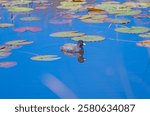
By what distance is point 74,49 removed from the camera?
2170mm

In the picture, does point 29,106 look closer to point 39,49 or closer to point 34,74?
point 34,74

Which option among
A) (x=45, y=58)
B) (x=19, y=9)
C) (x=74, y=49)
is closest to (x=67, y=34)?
(x=74, y=49)

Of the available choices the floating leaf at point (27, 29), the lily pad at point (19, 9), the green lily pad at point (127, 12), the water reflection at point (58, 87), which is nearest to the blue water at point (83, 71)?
the water reflection at point (58, 87)

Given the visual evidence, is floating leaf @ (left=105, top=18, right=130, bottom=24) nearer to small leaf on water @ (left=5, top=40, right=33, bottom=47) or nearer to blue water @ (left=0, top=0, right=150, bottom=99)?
blue water @ (left=0, top=0, right=150, bottom=99)

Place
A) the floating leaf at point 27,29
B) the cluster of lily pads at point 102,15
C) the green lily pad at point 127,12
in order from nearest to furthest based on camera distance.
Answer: the cluster of lily pads at point 102,15 < the floating leaf at point 27,29 < the green lily pad at point 127,12

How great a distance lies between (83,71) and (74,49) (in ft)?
0.97

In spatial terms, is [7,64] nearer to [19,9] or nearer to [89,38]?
[89,38]

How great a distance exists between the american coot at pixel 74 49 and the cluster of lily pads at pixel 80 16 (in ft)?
0.33

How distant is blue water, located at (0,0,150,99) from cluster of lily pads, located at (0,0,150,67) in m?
0.06

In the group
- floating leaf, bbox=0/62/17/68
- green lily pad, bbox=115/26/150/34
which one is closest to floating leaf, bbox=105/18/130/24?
green lily pad, bbox=115/26/150/34

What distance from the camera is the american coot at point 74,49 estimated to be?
2133mm

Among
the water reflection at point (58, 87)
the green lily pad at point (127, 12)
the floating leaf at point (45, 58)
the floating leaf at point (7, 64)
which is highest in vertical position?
the green lily pad at point (127, 12)

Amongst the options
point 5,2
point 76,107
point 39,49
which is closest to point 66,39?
point 39,49

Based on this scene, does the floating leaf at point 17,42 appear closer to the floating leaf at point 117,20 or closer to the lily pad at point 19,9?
the floating leaf at point 117,20
